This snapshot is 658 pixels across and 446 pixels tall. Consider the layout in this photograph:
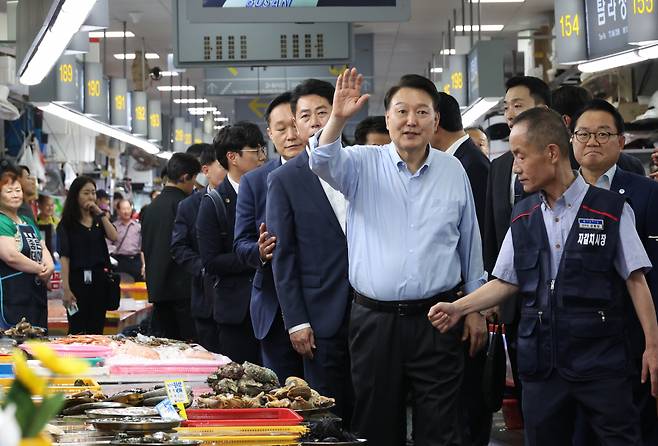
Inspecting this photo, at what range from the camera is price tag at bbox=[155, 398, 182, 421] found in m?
3.32

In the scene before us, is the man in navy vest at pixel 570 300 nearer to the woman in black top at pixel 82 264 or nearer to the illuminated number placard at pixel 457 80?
the woman in black top at pixel 82 264

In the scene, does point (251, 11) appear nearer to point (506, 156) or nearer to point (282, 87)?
point (506, 156)

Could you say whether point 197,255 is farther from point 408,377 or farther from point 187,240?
point 408,377

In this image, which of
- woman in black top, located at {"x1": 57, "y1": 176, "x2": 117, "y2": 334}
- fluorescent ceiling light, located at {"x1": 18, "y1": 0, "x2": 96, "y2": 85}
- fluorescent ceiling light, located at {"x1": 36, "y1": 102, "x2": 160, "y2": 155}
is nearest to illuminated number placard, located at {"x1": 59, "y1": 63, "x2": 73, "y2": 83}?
fluorescent ceiling light, located at {"x1": 36, "y1": 102, "x2": 160, "y2": 155}

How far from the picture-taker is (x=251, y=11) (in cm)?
803

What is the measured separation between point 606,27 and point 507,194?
507 cm

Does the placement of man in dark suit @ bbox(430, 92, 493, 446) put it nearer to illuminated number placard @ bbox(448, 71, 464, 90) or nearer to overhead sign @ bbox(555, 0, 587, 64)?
overhead sign @ bbox(555, 0, 587, 64)

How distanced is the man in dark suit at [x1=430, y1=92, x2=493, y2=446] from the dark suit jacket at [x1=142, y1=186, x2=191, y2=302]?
3437 millimetres

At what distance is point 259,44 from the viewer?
31.8 feet

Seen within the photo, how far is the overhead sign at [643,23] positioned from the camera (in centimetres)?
827

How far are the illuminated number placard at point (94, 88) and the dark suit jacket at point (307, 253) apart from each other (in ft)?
31.4

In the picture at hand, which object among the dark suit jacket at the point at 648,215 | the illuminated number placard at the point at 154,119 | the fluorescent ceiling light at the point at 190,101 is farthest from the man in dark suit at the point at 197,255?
the fluorescent ceiling light at the point at 190,101

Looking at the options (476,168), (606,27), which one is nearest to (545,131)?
(476,168)

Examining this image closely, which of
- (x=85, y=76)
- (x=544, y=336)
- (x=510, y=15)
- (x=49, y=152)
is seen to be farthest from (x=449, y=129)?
(x=49, y=152)
